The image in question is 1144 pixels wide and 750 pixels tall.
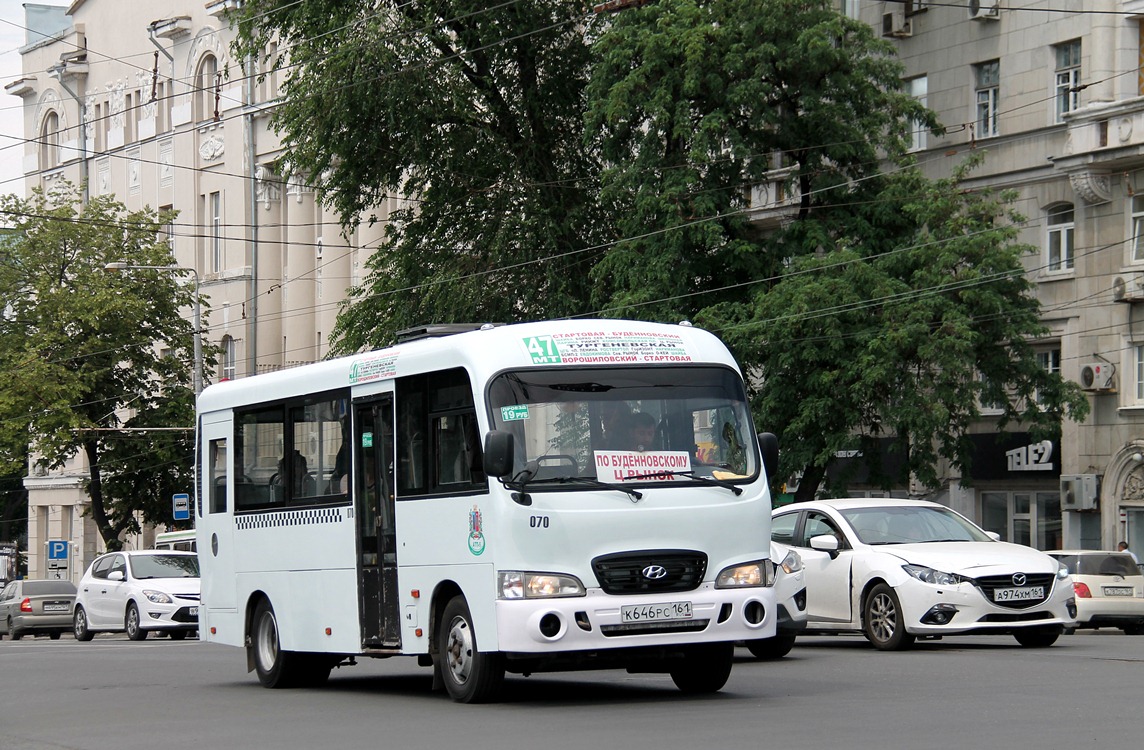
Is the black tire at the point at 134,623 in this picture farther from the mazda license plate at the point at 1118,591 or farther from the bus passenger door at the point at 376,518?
the bus passenger door at the point at 376,518

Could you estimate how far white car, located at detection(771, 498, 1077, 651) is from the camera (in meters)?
19.2

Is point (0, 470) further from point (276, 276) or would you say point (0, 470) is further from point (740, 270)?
point (740, 270)

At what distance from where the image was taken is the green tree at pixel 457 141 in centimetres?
3769

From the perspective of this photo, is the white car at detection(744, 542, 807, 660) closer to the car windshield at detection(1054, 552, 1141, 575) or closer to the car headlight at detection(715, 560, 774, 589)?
the car headlight at detection(715, 560, 774, 589)

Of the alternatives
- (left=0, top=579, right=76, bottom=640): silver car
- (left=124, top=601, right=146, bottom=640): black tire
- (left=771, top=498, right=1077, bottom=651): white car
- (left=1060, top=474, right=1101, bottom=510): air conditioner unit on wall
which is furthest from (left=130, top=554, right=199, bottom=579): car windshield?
(left=771, top=498, right=1077, bottom=651): white car

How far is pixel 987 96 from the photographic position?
40156mm

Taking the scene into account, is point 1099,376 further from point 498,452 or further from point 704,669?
point 498,452

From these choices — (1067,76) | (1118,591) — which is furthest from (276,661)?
(1067,76)

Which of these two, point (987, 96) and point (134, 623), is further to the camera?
point (987, 96)

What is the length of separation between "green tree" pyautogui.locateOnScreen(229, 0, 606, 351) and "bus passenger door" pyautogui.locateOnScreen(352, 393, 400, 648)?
21.7 m

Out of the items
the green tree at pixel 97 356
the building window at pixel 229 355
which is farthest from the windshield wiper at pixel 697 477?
the building window at pixel 229 355

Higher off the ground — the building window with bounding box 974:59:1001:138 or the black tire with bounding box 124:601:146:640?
the building window with bounding box 974:59:1001:138

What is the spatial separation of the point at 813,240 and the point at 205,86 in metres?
40.3

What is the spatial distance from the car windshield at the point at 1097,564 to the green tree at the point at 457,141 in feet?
37.7
